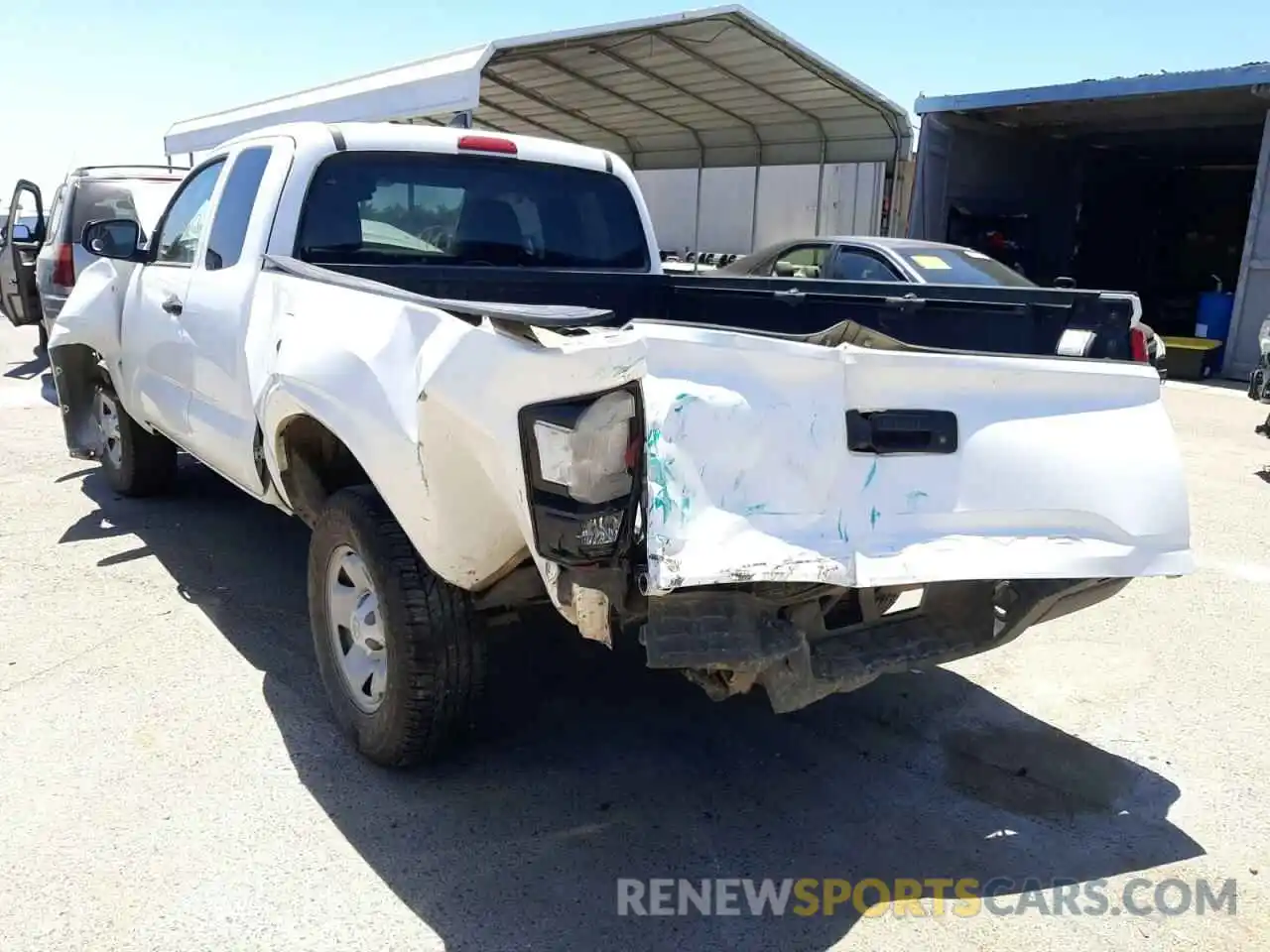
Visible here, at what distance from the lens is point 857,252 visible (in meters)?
9.58

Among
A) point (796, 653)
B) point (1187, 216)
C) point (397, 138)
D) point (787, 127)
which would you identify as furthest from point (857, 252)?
point (1187, 216)

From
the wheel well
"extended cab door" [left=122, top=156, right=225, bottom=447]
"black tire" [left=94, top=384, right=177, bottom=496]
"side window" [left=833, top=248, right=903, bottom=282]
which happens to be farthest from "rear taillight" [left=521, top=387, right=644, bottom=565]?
"side window" [left=833, top=248, right=903, bottom=282]

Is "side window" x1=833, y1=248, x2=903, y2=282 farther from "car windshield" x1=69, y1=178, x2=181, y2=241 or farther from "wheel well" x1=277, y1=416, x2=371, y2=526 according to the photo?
"wheel well" x1=277, y1=416, x2=371, y2=526

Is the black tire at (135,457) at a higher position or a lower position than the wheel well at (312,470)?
lower

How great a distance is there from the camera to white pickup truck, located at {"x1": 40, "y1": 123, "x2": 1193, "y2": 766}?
7.79ft

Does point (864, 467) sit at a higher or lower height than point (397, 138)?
lower

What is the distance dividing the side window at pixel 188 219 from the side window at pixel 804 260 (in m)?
5.93

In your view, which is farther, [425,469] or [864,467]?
[425,469]

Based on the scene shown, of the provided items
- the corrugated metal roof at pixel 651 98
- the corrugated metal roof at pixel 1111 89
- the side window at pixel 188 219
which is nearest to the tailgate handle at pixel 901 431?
the side window at pixel 188 219

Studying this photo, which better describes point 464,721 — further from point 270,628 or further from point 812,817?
point 270,628

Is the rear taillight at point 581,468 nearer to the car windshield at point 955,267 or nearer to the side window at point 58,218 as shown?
the car windshield at point 955,267

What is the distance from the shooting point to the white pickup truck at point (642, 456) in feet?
7.79

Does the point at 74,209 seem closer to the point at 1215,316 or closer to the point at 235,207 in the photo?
the point at 235,207

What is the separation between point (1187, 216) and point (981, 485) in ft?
73.6
